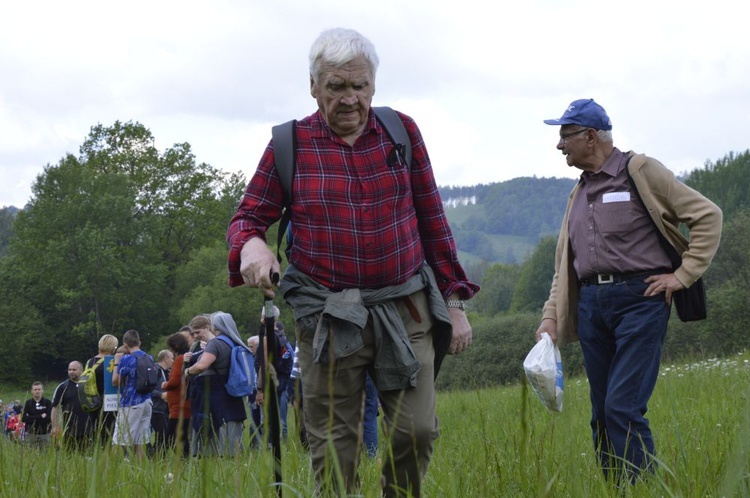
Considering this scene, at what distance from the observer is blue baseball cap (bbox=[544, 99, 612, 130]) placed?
185 inches

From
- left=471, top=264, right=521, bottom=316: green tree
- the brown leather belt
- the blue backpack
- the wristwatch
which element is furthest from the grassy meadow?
left=471, top=264, right=521, bottom=316: green tree

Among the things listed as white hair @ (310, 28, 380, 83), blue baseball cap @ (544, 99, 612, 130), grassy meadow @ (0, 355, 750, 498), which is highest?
white hair @ (310, 28, 380, 83)

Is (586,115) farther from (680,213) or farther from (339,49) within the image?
(339,49)

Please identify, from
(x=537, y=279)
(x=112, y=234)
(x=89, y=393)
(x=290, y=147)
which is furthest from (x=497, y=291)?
(x=290, y=147)

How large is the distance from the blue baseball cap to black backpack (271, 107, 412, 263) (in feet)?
4.67

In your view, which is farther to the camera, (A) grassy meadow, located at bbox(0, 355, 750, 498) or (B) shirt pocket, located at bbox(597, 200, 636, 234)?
(B) shirt pocket, located at bbox(597, 200, 636, 234)

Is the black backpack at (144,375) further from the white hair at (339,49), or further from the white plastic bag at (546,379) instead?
the white hair at (339,49)

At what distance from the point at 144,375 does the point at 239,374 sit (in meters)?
1.30

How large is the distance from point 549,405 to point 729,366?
7031 millimetres

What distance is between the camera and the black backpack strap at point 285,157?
11.3ft

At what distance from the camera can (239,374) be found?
29.4ft

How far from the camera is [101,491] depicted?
264cm

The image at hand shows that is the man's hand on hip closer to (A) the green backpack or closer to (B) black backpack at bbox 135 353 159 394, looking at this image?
(B) black backpack at bbox 135 353 159 394

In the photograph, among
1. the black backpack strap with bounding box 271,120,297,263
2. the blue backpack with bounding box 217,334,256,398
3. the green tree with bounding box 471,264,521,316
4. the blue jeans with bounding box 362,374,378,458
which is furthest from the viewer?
the green tree with bounding box 471,264,521,316
